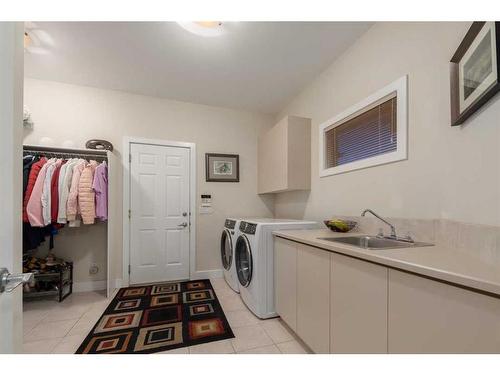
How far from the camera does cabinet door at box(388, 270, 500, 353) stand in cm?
65

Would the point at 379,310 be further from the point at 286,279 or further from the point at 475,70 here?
the point at 475,70

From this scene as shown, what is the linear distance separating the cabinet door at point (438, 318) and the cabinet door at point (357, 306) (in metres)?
0.05

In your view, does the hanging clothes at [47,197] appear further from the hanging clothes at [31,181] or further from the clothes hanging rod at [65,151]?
the clothes hanging rod at [65,151]

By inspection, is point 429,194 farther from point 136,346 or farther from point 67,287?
point 67,287

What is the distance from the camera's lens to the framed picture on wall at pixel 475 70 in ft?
3.03

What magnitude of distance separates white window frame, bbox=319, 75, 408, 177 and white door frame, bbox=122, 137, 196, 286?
190 centimetres

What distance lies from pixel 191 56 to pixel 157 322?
2.56m

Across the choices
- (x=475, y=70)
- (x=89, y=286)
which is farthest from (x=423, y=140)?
(x=89, y=286)

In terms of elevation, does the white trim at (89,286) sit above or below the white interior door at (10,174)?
below

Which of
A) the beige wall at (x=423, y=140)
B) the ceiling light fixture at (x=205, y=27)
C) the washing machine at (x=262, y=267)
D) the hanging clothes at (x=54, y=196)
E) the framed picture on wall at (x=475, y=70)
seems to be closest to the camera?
the framed picture on wall at (x=475, y=70)

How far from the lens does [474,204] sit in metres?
1.11

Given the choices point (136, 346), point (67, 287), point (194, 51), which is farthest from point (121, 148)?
point (136, 346)

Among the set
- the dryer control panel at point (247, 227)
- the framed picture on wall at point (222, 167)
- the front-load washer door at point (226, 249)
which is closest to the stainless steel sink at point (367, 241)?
the dryer control panel at point (247, 227)
